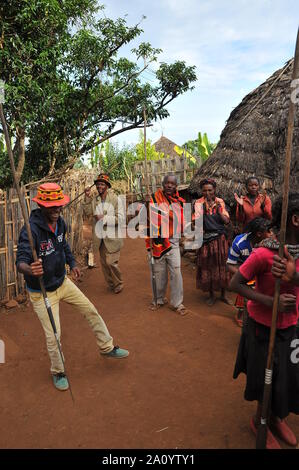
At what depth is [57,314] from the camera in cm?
358

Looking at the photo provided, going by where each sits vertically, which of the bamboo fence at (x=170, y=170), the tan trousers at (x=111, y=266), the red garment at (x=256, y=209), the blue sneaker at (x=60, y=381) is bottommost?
the blue sneaker at (x=60, y=381)

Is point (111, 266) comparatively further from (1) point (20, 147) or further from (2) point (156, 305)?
(1) point (20, 147)

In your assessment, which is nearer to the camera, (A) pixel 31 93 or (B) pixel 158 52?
(A) pixel 31 93

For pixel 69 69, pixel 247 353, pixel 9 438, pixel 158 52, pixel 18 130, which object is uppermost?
pixel 158 52

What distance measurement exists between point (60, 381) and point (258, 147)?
5230 mm

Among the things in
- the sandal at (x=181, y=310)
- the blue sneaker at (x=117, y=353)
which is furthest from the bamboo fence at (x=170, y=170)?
the blue sneaker at (x=117, y=353)

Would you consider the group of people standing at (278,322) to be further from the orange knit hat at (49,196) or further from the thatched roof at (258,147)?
the thatched roof at (258,147)

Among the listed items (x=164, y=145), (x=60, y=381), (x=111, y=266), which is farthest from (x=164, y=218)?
(x=164, y=145)

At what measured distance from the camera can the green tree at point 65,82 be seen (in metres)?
6.47

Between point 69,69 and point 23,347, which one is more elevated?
point 69,69

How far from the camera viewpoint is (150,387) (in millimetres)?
3449
